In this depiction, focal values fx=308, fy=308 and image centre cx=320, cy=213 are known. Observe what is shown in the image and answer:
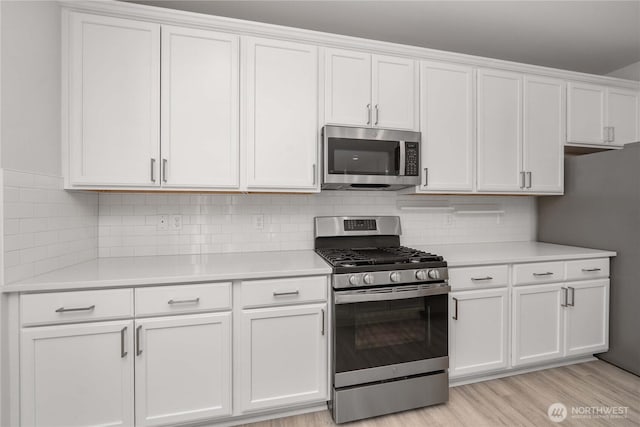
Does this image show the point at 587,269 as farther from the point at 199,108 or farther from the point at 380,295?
the point at 199,108

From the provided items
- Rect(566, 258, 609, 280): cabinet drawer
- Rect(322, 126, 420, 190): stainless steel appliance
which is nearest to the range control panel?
Rect(322, 126, 420, 190): stainless steel appliance

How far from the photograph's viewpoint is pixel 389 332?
1.86 m

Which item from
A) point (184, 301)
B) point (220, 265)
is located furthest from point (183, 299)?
point (220, 265)

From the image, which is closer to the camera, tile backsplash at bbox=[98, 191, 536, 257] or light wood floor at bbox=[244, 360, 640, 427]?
light wood floor at bbox=[244, 360, 640, 427]

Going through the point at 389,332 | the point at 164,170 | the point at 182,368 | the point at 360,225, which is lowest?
the point at 182,368

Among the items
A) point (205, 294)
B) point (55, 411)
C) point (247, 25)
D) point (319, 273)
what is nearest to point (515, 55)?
point (247, 25)

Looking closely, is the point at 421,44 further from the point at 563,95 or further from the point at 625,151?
the point at 625,151

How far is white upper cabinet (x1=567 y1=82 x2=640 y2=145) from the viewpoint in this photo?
2676mm

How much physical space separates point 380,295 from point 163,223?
1.58m

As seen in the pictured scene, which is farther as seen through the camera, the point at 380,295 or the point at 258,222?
the point at 258,222

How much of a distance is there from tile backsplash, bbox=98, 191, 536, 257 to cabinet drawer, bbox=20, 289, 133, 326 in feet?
2.31

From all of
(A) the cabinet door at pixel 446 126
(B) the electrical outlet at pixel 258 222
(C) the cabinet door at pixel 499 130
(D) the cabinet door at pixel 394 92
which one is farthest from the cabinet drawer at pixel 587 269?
(B) the electrical outlet at pixel 258 222

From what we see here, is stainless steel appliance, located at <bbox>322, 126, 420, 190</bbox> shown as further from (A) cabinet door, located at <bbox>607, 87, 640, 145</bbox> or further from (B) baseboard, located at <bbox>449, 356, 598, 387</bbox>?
(A) cabinet door, located at <bbox>607, 87, 640, 145</bbox>
